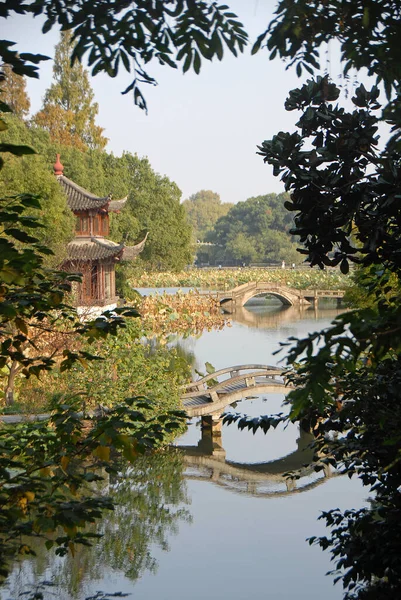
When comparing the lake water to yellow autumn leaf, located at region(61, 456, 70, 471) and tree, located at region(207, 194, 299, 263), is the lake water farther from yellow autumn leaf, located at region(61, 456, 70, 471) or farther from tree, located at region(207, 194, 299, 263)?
tree, located at region(207, 194, 299, 263)

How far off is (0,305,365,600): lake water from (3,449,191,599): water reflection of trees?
0.05 ft

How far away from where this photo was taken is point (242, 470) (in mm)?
13547

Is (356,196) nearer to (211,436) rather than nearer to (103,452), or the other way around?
(103,452)

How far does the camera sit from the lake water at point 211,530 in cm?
896

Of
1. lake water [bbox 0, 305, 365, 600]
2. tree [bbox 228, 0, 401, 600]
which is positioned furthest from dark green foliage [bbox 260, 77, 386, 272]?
A: lake water [bbox 0, 305, 365, 600]

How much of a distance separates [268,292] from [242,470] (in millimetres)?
26594

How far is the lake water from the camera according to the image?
8.96 metres

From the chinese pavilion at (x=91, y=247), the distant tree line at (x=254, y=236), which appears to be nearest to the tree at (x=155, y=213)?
the chinese pavilion at (x=91, y=247)

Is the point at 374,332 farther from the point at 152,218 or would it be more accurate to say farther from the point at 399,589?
the point at 152,218

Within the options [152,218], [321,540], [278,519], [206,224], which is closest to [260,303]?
[152,218]

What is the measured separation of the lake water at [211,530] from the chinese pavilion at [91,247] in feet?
35.2

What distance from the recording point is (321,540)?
413 centimetres

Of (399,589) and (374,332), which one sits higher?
(374,332)

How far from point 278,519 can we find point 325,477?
193 cm
